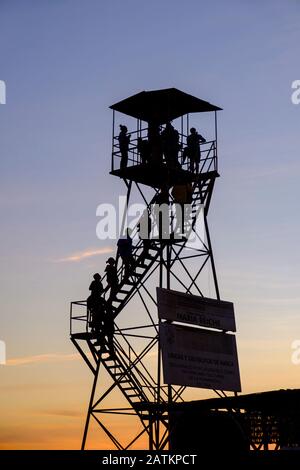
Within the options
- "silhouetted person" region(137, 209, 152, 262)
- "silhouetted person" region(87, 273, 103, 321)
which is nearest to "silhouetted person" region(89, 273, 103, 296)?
"silhouetted person" region(87, 273, 103, 321)

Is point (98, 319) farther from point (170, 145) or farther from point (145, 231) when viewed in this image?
point (170, 145)

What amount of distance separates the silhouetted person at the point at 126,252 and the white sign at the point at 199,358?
3.11m

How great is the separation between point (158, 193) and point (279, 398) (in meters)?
14.6

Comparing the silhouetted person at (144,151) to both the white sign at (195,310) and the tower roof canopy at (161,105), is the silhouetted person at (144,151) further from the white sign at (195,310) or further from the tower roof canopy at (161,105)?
the white sign at (195,310)

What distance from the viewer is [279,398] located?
107ft

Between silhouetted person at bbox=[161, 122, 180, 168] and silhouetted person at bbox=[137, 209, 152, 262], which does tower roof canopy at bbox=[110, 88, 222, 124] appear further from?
silhouetted person at bbox=[137, 209, 152, 262]

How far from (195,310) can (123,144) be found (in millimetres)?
8210

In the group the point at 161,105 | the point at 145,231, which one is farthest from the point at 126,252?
the point at 161,105

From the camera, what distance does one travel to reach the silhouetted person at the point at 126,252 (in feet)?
143

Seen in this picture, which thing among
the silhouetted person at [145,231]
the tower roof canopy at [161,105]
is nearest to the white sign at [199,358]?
the silhouetted person at [145,231]

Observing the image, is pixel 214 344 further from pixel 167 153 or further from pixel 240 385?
pixel 167 153

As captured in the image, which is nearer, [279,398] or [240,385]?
[279,398]
